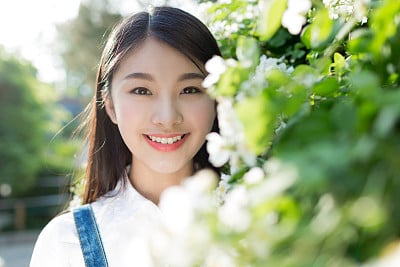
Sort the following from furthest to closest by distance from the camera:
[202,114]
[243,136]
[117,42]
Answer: [117,42] < [202,114] < [243,136]

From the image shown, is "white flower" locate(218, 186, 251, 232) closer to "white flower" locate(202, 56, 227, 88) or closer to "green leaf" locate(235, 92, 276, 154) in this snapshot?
"green leaf" locate(235, 92, 276, 154)

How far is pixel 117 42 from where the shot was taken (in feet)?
5.55

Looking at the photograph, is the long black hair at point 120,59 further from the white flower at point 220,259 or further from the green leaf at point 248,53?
the white flower at point 220,259

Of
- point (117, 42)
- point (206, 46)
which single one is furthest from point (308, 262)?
point (117, 42)

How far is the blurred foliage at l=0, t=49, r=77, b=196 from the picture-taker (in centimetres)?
1254

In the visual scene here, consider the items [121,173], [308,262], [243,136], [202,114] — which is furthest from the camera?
[121,173]

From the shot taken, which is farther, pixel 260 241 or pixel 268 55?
pixel 268 55

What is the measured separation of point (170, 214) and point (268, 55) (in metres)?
1.06

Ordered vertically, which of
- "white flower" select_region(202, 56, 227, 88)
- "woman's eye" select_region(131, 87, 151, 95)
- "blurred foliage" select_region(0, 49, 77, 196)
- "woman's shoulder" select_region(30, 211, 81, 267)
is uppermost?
"blurred foliage" select_region(0, 49, 77, 196)

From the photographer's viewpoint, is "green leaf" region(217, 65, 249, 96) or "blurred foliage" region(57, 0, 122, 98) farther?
"blurred foliage" region(57, 0, 122, 98)

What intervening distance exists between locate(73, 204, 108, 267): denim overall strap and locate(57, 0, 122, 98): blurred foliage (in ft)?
34.1

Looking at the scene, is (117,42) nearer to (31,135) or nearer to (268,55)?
(268,55)

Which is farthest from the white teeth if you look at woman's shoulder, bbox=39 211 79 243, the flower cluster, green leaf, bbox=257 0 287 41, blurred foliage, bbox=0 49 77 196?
blurred foliage, bbox=0 49 77 196

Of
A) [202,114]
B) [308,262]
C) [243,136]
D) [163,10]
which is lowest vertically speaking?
[308,262]
